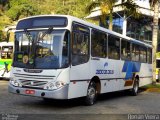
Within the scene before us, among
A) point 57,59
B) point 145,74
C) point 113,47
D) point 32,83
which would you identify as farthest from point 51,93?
point 145,74

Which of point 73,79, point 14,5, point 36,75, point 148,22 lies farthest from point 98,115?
point 14,5

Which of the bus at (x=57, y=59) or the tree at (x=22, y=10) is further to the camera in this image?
the tree at (x=22, y=10)

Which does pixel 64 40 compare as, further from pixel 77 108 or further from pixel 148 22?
pixel 148 22

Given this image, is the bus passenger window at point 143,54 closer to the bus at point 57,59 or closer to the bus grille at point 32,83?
the bus at point 57,59

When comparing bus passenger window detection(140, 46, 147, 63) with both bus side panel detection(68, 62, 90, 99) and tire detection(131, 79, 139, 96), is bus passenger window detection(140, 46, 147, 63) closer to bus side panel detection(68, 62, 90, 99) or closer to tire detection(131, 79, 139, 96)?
tire detection(131, 79, 139, 96)

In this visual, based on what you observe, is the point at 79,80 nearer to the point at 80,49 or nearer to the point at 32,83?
the point at 80,49

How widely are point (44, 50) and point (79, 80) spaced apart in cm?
158

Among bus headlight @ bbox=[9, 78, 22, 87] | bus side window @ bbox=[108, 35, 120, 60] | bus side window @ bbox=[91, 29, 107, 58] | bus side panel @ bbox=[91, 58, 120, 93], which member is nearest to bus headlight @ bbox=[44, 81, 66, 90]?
bus headlight @ bbox=[9, 78, 22, 87]

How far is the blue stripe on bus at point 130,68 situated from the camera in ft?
56.3

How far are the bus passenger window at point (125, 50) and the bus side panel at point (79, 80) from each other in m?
4.24

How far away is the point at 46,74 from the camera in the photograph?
1151 cm

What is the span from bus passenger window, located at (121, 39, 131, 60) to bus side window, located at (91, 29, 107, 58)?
2.30 meters

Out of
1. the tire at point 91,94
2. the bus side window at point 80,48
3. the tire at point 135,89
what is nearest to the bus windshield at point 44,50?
the bus side window at point 80,48

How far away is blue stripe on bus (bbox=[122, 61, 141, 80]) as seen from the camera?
17153mm
